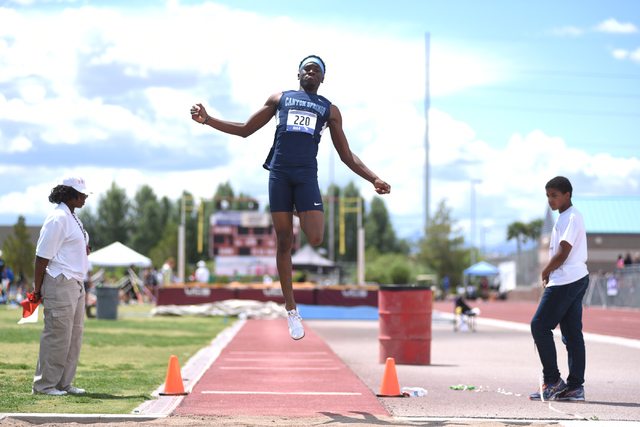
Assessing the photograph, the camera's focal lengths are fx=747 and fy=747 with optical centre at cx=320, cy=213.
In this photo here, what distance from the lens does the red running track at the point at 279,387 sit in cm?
618

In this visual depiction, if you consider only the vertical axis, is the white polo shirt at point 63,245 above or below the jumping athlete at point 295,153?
below

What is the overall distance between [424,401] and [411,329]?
3892 millimetres

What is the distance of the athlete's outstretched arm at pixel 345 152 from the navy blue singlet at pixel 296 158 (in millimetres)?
216

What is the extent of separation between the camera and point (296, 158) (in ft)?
20.3

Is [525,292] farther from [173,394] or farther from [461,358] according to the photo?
[173,394]

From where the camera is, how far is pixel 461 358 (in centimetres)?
1223

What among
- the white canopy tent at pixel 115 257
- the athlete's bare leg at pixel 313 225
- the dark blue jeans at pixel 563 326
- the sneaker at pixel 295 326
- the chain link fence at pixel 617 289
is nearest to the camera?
the athlete's bare leg at pixel 313 225

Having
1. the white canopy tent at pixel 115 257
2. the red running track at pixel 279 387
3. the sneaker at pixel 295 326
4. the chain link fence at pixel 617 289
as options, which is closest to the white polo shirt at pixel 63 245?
the red running track at pixel 279 387

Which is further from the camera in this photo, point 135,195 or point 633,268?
point 135,195

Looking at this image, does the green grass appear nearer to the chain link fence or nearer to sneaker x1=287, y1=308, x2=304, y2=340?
sneaker x1=287, y1=308, x2=304, y2=340

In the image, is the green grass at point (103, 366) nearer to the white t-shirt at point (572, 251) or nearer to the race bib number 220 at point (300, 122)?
the race bib number 220 at point (300, 122)

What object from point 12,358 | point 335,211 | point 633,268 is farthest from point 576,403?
point 335,211

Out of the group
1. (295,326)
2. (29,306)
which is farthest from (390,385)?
(29,306)

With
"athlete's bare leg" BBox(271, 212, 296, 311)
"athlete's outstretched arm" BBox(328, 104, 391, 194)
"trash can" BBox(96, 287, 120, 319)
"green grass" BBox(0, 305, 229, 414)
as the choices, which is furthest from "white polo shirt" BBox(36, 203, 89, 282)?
"trash can" BBox(96, 287, 120, 319)
